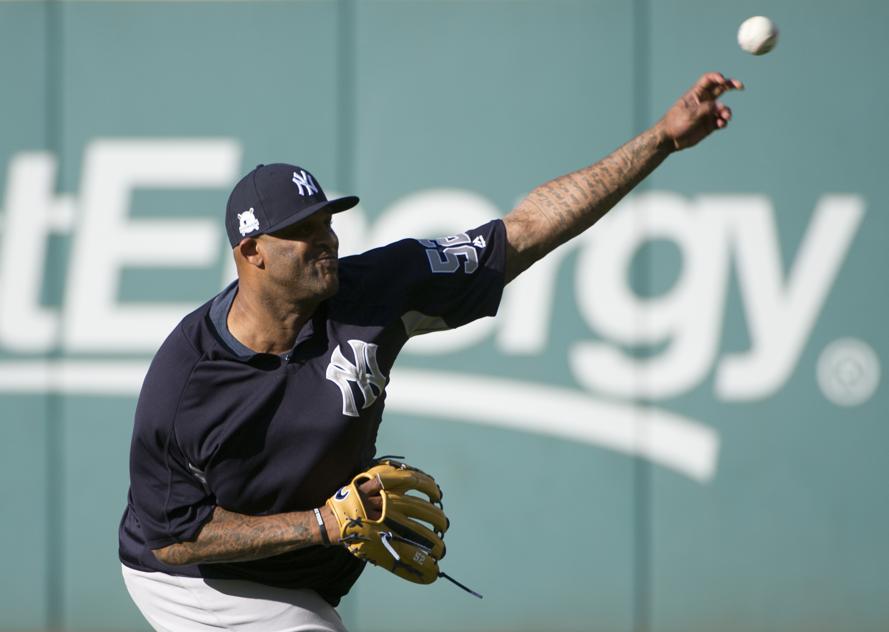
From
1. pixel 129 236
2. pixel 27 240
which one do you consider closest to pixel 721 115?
pixel 129 236

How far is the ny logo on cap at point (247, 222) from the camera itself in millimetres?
3359

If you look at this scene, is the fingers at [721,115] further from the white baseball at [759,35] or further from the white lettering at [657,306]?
the white lettering at [657,306]

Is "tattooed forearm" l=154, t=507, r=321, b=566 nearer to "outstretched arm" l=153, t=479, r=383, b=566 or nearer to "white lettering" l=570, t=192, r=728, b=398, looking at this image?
"outstretched arm" l=153, t=479, r=383, b=566

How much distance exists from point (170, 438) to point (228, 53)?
12.1ft

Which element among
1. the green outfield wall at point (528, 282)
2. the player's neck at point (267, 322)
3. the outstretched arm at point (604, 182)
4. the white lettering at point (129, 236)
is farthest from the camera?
the white lettering at point (129, 236)

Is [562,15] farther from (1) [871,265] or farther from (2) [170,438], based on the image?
(2) [170,438]

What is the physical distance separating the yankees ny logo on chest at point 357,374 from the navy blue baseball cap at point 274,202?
393 millimetres

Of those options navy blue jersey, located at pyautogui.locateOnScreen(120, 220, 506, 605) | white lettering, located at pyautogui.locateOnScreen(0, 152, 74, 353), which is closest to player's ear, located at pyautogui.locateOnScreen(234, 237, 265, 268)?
navy blue jersey, located at pyautogui.locateOnScreen(120, 220, 506, 605)

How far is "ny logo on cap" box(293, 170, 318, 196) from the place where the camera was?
3.35 metres

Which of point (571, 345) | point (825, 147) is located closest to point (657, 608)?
point (571, 345)

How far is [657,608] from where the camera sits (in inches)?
253

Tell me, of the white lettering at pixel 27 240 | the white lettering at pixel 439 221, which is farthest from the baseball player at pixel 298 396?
the white lettering at pixel 27 240

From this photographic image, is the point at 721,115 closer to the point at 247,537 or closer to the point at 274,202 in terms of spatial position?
the point at 274,202

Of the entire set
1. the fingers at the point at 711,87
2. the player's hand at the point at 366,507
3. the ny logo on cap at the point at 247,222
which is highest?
the fingers at the point at 711,87
